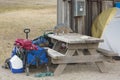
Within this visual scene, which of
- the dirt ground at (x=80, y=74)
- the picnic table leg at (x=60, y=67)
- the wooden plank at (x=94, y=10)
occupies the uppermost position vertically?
the wooden plank at (x=94, y=10)

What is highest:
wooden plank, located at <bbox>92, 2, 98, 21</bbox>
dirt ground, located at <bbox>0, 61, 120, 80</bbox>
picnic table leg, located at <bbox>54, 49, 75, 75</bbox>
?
wooden plank, located at <bbox>92, 2, 98, 21</bbox>

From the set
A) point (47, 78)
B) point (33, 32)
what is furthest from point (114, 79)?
point (33, 32)

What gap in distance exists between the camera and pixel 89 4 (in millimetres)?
11266

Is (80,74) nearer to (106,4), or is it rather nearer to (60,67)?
(60,67)

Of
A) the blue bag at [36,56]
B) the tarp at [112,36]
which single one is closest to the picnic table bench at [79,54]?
the blue bag at [36,56]

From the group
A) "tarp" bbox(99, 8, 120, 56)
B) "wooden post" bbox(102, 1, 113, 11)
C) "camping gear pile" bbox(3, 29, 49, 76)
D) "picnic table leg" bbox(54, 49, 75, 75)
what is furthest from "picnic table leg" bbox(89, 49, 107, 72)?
"wooden post" bbox(102, 1, 113, 11)

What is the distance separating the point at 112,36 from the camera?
34.8ft

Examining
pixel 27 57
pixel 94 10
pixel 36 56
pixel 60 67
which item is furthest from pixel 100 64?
pixel 94 10

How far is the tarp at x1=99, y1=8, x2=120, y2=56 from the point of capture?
10492 mm

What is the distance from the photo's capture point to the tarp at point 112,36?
34.4 feet

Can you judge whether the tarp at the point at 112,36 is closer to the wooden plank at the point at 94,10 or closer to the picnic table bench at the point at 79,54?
the wooden plank at the point at 94,10

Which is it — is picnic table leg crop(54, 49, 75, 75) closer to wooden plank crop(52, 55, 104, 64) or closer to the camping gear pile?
wooden plank crop(52, 55, 104, 64)

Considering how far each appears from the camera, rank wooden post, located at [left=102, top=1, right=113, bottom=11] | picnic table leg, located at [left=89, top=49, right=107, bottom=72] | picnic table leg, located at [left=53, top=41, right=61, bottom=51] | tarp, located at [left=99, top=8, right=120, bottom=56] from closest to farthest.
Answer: picnic table leg, located at [left=89, top=49, right=107, bottom=72], picnic table leg, located at [left=53, top=41, right=61, bottom=51], tarp, located at [left=99, top=8, right=120, bottom=56], wooden post, located at [left=102, top=1, right=113, bottom=11]

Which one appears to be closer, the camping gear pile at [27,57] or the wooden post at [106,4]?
the camping gear pile at [27,57]
